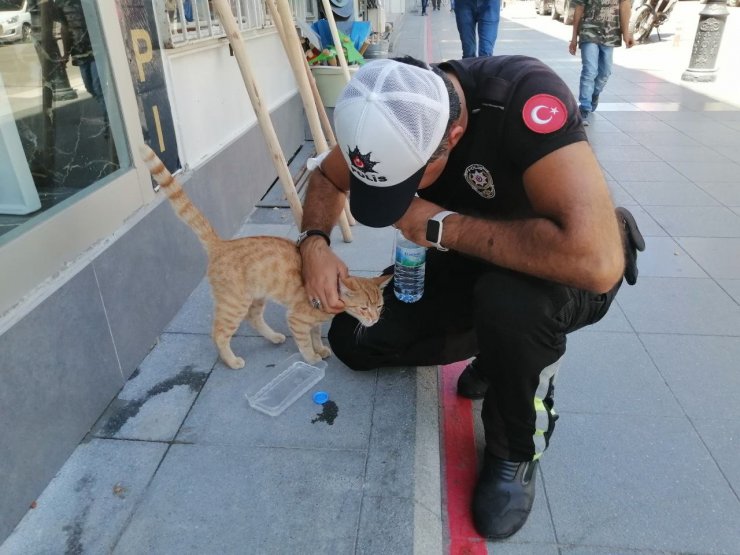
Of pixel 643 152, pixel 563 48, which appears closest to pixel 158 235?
pixel 643 152

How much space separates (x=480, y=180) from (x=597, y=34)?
6.19 metres

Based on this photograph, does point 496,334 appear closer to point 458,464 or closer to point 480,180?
point 480,180

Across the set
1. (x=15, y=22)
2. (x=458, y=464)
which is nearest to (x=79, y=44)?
(x=15, y=22)

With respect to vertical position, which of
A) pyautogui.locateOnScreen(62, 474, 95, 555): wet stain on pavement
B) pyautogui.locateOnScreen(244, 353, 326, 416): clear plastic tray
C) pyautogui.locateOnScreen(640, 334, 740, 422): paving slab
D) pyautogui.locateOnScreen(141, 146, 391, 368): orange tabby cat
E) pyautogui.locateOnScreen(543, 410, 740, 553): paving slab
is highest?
pyautogui.locateOnScreen(141, 146, 391, 368): orange tabby cat

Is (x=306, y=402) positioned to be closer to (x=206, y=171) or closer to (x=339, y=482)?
(x=339, y=482)

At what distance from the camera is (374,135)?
1464 mm

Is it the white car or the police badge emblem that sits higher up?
the white car

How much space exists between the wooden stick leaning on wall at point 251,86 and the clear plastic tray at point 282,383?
0.74 m

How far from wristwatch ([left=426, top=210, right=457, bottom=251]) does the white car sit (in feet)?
6.49

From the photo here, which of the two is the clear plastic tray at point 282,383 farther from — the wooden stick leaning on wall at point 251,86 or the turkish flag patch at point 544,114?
the turkish flag patch at point 544,114

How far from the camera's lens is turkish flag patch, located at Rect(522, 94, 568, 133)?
1558mm

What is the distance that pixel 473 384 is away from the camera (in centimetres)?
242

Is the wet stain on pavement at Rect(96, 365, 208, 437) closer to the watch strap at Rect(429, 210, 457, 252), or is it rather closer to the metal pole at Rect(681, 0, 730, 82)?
the watch strap at Rect(429, 210, 457, 252)

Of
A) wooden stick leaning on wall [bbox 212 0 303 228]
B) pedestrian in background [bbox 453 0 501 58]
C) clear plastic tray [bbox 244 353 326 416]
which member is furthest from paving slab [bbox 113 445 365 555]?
pedestrian in background [bbox 453 0 501 58]
